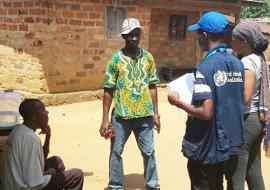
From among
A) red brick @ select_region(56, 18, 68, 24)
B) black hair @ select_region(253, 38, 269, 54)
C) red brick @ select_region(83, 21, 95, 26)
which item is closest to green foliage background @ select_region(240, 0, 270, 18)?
red brick @ select_region(83, 21, 95, 26)

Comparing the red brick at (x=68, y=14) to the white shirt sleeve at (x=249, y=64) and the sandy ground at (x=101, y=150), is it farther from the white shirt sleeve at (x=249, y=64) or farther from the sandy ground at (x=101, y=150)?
the white shirt sleeve at (x=249, y=64)

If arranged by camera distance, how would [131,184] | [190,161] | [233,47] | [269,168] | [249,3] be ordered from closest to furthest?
[190,161] < [233,47] < [131,184] < [269,168] < [249,3]

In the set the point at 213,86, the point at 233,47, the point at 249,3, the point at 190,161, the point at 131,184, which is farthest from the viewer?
the point at 249,3

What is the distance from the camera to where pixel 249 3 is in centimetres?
1730

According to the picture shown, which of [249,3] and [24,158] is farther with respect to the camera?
[249,3]

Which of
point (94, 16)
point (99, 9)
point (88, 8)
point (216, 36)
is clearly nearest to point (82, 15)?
point (88, 8)

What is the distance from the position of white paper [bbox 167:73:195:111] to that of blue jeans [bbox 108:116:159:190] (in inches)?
51.5

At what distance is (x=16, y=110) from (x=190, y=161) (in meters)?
1.64

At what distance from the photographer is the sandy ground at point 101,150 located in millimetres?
5363

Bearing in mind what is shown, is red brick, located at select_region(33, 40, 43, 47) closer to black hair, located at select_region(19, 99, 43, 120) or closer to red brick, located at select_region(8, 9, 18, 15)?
red brick, located at select_region(8, 9, 18, 15)

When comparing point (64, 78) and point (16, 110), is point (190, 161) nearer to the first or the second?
point (16, 110)

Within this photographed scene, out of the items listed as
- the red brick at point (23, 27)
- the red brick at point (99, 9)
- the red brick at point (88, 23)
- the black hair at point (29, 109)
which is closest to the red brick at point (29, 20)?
the red brick at point (23, 27)

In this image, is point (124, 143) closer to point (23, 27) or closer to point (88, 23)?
point (23, 27)

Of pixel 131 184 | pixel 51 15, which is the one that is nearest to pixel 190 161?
pixel 131 184
